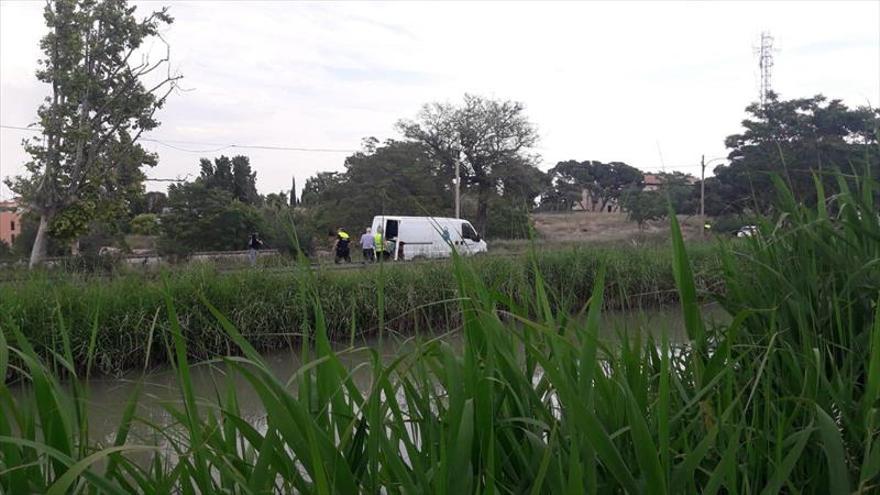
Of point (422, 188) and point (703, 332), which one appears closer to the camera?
point (703, 332)

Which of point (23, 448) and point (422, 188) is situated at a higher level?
point (422, 188)

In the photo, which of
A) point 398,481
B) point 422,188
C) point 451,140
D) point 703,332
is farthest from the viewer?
point 451,140

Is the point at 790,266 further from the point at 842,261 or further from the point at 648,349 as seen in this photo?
the point at 648,349

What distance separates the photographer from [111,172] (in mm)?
21609

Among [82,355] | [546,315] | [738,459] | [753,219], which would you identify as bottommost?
[82,355]

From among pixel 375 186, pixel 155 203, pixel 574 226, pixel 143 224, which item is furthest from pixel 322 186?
pixel 574 226

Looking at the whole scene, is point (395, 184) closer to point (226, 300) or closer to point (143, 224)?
point (143, 224)

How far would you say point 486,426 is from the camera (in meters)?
1.46

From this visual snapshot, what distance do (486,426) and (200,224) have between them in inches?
1048

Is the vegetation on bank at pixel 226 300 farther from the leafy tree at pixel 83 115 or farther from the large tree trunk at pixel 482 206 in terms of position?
the large tree trunk at pixel 482 206

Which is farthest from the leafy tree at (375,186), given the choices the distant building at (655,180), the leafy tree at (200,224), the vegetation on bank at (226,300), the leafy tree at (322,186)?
the distant building at (655,180)

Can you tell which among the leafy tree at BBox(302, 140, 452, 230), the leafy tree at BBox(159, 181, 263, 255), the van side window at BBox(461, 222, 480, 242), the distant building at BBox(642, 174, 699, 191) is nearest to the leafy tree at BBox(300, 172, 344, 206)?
the leafy tree at BBox(302, 140, 452, 230)

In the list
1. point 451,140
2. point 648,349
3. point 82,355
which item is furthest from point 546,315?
point 451,140

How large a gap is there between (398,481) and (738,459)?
76 centimetres
